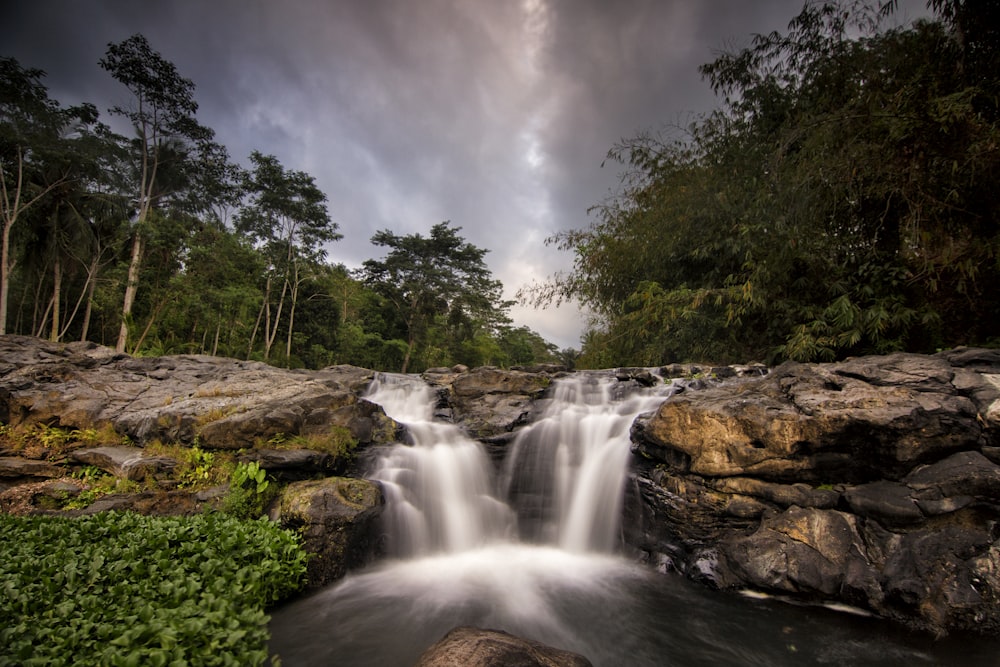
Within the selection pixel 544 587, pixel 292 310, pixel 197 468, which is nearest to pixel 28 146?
pixel 292 310

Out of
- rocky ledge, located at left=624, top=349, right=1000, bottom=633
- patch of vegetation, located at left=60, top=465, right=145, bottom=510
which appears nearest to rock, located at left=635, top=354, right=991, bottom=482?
rocky ledge, located at left=624, top=349, right=1000, bottom=633

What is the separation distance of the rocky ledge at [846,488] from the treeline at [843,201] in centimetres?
224

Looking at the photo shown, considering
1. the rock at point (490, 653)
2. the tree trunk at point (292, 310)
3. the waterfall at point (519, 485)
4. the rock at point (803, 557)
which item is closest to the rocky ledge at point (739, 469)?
the rock at point (803, 557)

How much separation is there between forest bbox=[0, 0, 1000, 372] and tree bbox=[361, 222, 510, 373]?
2708mm

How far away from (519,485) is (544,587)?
8.00 feet

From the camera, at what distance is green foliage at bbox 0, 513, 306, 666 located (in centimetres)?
218

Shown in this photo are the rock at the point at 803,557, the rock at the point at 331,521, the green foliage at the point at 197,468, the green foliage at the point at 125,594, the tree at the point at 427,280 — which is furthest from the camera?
the tree at the point at 427,280

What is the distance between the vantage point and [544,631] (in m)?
4.53

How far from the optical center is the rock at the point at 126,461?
6.16 metres

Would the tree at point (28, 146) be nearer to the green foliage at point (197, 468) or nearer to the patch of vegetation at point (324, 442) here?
the green foliage at point (197, 468)

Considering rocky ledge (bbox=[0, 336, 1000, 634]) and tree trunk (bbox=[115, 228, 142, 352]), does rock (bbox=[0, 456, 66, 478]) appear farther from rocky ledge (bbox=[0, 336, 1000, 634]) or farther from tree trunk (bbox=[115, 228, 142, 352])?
tree trunk (bbox=[115, 228, 142, 352])

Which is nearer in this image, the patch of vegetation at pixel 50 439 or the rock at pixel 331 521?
the rock at pixel 331 521

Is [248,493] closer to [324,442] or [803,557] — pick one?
[324,442]

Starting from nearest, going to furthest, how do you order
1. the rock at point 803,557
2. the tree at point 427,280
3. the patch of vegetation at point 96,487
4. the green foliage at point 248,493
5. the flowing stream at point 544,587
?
the flowing stream at point 544,587 → the rock at point 803,557 → the green foliage at point 248,493 → the patch of vegetation at point 96,487 → the tree at point 427,280
